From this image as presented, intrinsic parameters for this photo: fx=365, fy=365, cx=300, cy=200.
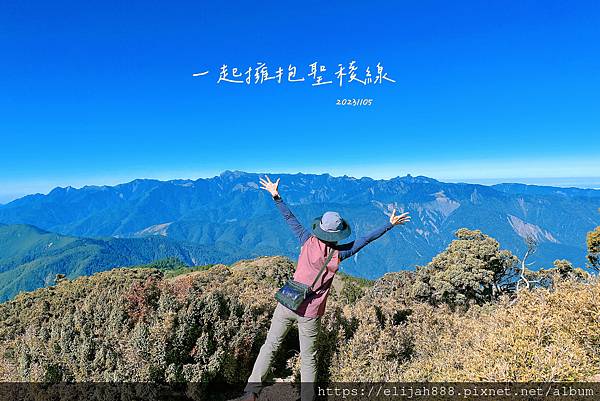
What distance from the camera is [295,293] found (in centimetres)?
531

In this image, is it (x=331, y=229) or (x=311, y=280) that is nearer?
(x=331, y=229)

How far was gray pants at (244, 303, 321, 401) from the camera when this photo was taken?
5.52 meters

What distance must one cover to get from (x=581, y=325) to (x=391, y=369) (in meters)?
3.67

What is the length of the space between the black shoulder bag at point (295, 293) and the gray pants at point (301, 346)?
29cm

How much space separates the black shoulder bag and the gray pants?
294mm

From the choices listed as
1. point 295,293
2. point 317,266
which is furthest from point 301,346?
point 317,266

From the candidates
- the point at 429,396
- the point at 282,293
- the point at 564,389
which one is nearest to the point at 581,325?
the point at 564,389

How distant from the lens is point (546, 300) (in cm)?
760

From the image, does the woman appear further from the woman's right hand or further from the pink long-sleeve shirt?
the woman's right hand

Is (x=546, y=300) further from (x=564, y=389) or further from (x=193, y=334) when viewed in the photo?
(x=193, y=334)

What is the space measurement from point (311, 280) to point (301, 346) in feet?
3.67

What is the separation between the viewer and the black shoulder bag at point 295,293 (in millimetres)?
5238

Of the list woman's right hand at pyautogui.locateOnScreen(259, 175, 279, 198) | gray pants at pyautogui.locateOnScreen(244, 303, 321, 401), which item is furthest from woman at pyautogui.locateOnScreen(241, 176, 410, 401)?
woman's right hand at pyautogui.locateOnScreen(259, 175, 279, 198)

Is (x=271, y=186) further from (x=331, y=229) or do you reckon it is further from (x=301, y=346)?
(x=301, y=346)
